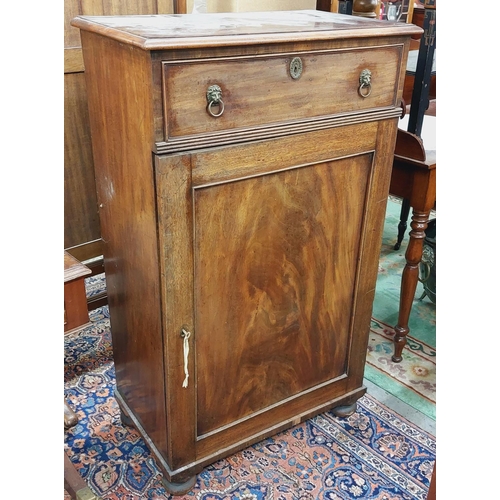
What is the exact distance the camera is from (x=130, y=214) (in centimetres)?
109

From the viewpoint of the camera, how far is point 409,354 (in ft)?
5.90

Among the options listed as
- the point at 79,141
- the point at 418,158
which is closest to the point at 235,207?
the point at 418,158

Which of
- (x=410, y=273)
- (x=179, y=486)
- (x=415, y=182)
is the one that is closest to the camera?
(x=179, y=486)

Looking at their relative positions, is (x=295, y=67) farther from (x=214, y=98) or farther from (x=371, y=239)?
(x=371, y=239)

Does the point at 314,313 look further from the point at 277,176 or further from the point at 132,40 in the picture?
the point at 132,40

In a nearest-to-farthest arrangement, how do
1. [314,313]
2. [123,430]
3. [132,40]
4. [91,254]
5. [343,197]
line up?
[132,40]
[343,197]
[314,313]
[123,430]
[91,254]

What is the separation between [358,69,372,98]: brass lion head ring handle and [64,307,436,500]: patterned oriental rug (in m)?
0.89

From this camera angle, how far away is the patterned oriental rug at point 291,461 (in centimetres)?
131

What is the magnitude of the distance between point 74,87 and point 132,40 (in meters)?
0.76

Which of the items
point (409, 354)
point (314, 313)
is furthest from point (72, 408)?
point (409, 354)

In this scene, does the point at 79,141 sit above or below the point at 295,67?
below

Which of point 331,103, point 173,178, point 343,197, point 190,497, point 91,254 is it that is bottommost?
point 190,497

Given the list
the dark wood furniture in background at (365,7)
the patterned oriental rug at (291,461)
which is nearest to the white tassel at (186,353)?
the patterned oriental rug at (291,461)

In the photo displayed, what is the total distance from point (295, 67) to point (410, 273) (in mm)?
867
